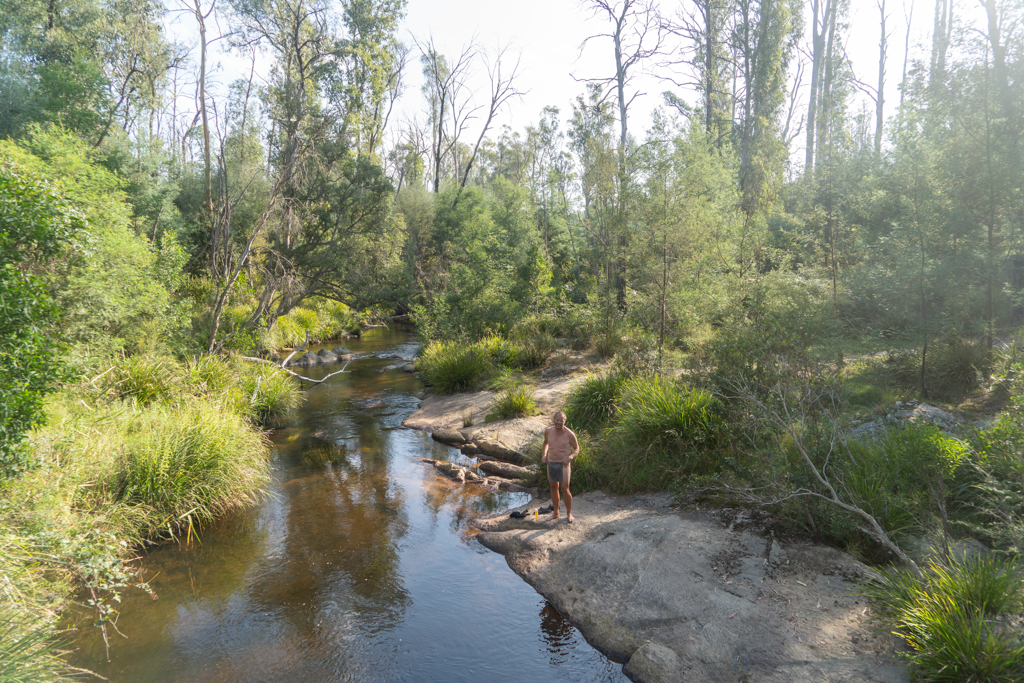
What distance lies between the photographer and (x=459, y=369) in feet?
52.1

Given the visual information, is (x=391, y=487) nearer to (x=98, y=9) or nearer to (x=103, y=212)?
(x=103, y=212)

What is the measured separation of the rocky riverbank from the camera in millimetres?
4582

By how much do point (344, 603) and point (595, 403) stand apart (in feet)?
20.1

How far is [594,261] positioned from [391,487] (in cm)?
1306

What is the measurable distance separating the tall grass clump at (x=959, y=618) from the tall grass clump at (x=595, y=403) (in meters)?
5.88

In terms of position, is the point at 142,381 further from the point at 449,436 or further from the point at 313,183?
the point at 313,183

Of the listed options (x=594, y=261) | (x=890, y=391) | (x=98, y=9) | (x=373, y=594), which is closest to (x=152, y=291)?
(x=373, y=594)

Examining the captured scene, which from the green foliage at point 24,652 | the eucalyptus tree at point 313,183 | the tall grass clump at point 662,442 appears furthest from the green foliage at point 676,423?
the eucalyptus tree at point 313,183

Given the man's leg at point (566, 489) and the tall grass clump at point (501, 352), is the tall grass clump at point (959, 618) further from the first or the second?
the tall grass clump at point (501, 352)

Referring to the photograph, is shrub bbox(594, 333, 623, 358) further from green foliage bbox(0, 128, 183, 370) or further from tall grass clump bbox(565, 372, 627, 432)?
green foliage bbox(0, 128, 183, 370)

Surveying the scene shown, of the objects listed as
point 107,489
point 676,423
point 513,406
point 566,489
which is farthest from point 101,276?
point 676,423

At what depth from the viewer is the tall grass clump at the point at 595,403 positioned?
1049 cm

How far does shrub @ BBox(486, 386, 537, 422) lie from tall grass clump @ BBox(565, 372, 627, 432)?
5.34 ft

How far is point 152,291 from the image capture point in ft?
40.6
